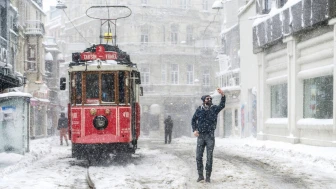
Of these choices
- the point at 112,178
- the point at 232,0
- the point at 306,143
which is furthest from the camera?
the point at 232,0

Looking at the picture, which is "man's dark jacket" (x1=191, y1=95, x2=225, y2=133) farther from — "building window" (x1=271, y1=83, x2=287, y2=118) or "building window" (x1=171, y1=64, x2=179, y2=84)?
"building window" (x1=171, y1=64, x2=179, y2=84)

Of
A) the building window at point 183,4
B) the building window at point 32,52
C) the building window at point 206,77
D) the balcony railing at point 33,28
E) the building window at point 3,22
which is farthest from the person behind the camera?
the building window at point 183,4

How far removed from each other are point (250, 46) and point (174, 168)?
71.6 ft

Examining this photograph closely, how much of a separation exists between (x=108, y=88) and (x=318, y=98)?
8.56m

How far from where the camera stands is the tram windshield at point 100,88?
16906 millimetres

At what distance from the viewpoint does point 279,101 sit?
87.7 ft

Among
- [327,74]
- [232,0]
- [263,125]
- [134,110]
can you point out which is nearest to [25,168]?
[134,110]

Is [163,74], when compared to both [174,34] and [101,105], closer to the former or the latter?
[174,34]

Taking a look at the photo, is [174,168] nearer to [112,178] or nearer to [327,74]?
[112,178]

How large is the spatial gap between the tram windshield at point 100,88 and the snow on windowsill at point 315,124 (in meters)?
7.25

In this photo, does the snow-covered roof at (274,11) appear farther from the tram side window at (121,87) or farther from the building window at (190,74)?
the building window at (190,74)

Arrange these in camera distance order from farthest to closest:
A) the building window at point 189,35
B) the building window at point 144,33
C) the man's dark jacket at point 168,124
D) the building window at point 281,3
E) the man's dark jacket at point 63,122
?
the building window at point 189,35 → the building window at point 144,33 → the man's dark jacket at point 168,124 → the man's dark jacket at point 63,122 → the building window at point 281,3

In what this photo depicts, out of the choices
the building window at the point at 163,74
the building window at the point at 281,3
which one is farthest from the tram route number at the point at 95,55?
the building window at the point at 163,74

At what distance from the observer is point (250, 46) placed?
117 feet
